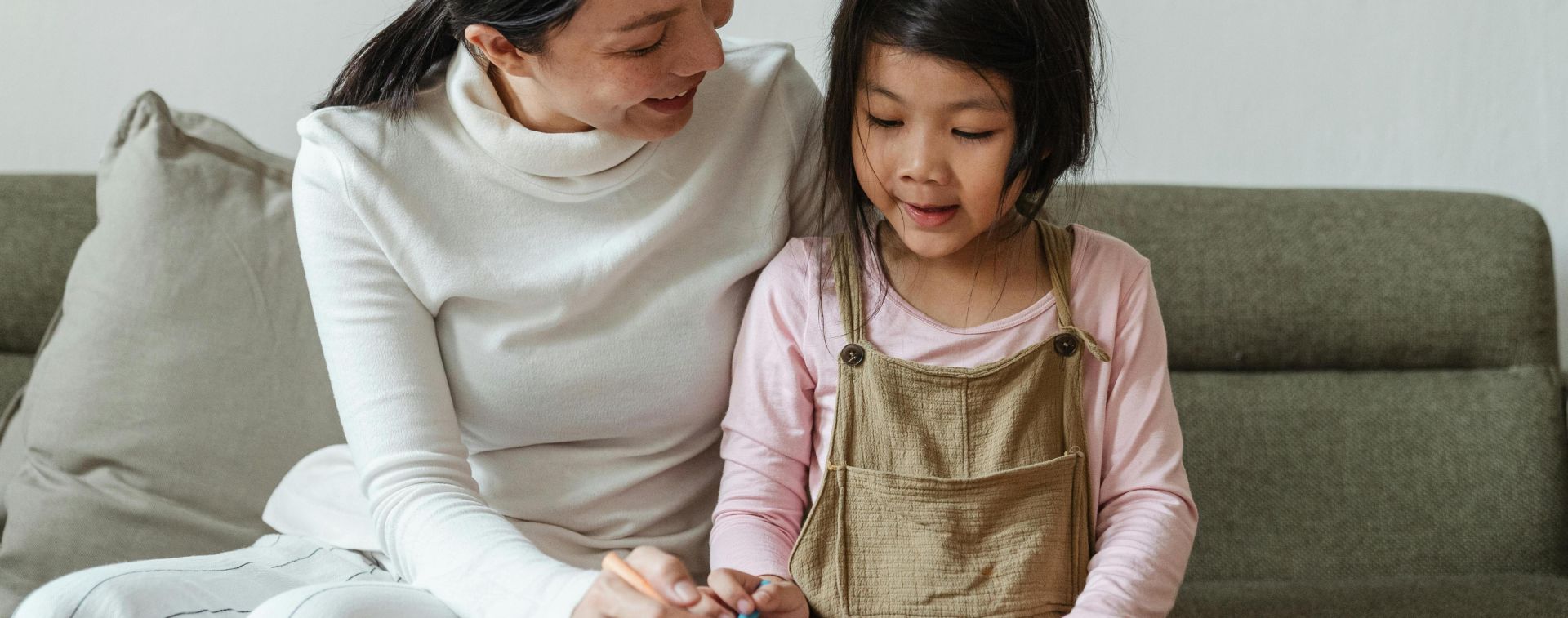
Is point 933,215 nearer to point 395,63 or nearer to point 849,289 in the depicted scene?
point 849,289

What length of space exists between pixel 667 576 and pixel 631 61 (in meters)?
0.40

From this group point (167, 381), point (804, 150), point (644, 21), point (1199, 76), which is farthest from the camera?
point (1199, 76)

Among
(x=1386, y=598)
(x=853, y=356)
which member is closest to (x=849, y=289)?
(x=853, y=356)

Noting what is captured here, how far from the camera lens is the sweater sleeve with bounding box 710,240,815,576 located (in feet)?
3.47

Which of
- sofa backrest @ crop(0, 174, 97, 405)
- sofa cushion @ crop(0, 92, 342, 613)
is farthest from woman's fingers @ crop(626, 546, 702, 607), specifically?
sofa backrest @ crop(0, 174, 97, 405)

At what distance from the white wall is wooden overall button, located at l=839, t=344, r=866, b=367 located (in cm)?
70

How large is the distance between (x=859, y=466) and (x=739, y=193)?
11.1 inches

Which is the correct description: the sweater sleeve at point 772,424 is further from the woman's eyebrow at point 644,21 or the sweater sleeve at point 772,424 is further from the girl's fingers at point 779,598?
the woman's eyebrow at point 644,21

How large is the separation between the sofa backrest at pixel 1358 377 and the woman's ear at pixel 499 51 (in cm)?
73

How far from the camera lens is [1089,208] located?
5.07 ft

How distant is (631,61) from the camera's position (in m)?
0.98

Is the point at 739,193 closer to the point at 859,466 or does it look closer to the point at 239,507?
the point at 859,466

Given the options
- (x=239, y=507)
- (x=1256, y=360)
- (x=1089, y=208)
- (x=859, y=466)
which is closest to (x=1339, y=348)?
(x=1256, y=360)

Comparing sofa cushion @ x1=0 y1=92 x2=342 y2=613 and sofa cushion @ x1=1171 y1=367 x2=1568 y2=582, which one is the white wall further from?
sofa cushion @ x1=1171 y1=367 x2=1568 y2=582
